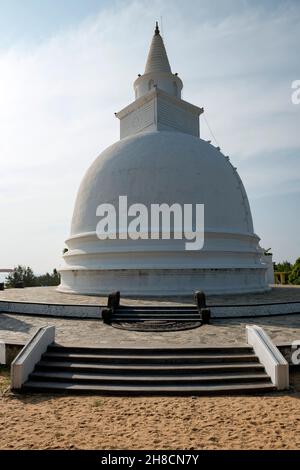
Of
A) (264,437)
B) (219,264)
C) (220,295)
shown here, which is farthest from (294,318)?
(264,437)

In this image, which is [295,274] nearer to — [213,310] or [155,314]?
[213,310]

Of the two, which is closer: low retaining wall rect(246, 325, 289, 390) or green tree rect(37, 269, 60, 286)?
low retaining wall rect(246, 325, 289, 390)

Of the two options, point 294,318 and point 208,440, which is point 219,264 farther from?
point 208,440

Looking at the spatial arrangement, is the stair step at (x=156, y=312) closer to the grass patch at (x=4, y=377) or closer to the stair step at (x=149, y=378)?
the grass patch at (x=4, y=377)

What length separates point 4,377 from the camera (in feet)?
26.9

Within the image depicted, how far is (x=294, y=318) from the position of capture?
39.9ft

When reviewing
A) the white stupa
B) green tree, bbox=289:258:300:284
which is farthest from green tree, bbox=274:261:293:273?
the white stupa

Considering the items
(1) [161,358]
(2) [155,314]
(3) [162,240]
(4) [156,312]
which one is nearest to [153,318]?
(2) [155,314]

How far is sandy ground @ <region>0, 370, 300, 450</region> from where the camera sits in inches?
202

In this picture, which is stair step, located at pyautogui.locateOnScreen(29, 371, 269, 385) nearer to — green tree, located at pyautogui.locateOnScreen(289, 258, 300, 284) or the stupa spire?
the stupa spire

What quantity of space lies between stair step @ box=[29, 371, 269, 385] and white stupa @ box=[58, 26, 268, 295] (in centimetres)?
880

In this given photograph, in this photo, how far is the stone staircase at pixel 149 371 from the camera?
23.2 ft

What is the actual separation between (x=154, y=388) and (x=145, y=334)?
2976 mm

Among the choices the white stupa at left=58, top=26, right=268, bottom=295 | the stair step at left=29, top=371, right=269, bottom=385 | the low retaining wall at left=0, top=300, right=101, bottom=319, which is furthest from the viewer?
the white stupa at left=58, top=26, right=268, bottom=295
